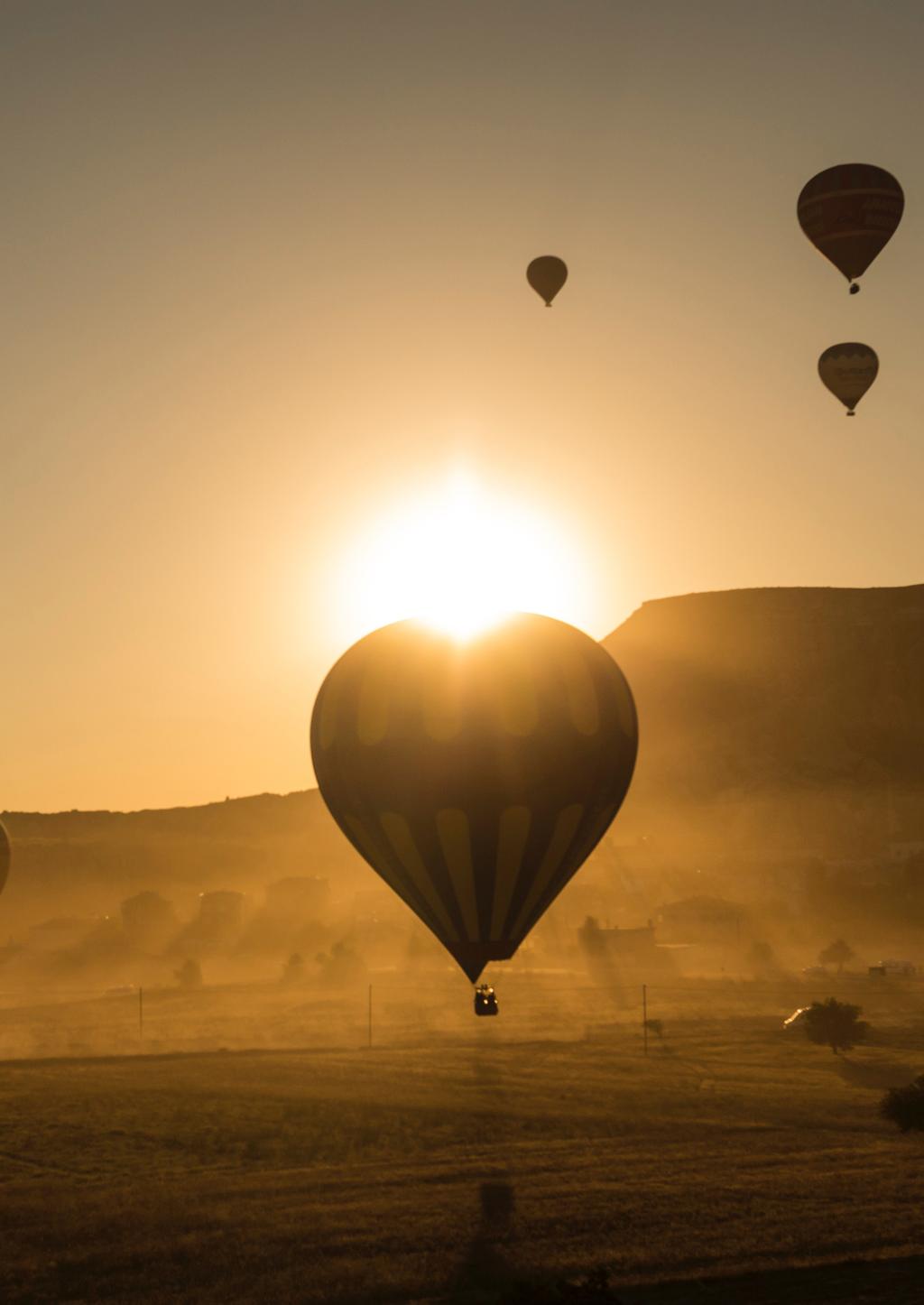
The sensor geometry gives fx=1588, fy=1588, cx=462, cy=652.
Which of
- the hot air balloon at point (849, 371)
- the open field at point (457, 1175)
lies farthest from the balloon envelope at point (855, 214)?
the open field at point (457, 1175)

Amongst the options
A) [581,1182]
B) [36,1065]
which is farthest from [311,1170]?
[36,1065]

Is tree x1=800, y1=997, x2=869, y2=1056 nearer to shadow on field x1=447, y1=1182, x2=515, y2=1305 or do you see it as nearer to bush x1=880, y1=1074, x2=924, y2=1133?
bush x1=880, y1=1074, x2=924, y2=1133

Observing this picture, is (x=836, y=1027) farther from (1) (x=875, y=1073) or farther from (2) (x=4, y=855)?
(2) (x=4, y=855)

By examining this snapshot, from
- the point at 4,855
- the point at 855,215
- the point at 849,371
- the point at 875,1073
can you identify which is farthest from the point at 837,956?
the point at 855,215

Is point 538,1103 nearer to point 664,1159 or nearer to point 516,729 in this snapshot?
point 664,1159

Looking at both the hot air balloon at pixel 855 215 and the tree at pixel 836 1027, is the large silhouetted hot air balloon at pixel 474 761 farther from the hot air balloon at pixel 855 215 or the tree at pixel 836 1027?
the tree at pixel 836 1027
